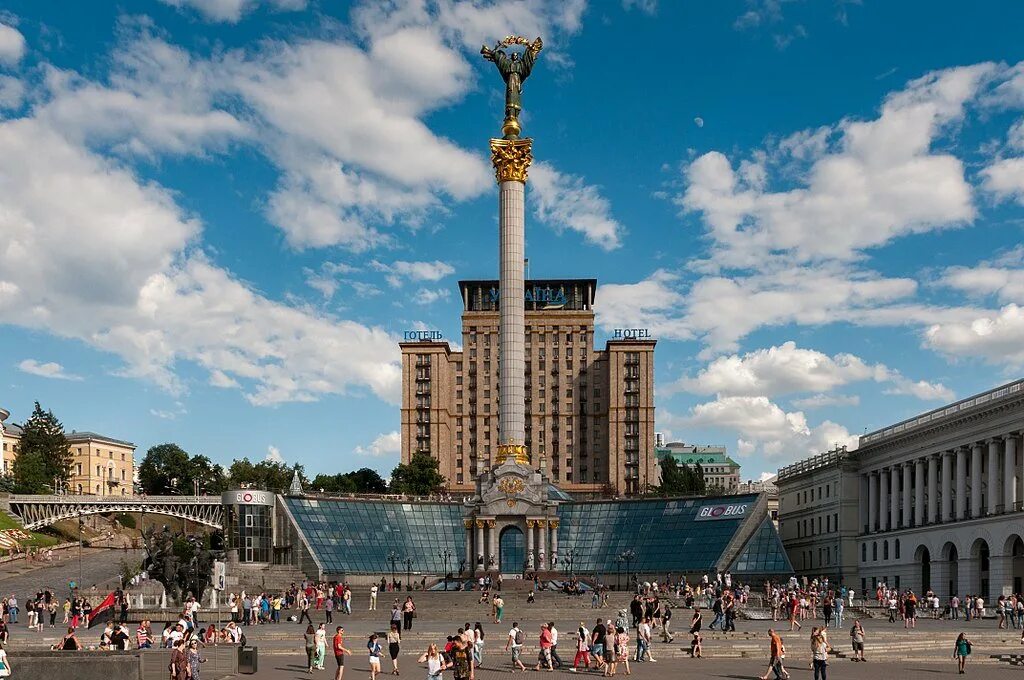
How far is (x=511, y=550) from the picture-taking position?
96.0 metres

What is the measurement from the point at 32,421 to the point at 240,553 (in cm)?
6928

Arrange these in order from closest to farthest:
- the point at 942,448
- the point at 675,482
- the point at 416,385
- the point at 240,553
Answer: the point at 942,448, the point at 240,553, the point at 675,482, the point at 416,385

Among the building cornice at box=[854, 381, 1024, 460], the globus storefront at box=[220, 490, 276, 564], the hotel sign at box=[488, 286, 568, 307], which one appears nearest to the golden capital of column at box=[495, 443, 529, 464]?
the globus storefront at box=[220, 490, 276, 564]

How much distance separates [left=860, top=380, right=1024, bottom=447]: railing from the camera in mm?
69688

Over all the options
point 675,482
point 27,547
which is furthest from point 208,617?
point 675,482

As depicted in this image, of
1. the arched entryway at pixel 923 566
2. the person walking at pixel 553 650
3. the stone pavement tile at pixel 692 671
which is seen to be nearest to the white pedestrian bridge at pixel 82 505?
the arched entryway at pixel 923 566

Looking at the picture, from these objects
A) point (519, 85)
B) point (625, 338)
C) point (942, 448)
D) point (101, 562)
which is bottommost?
point (101, 562)

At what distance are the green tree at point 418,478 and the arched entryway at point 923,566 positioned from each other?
61784mm

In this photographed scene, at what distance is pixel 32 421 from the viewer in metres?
148

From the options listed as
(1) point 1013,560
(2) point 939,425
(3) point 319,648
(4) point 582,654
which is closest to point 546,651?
(4) point 582,654

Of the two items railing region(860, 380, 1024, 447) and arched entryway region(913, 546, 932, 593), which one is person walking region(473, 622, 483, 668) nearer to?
railing region(860, 380, 1024, 447)

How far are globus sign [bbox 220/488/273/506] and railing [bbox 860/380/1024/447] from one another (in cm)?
4880

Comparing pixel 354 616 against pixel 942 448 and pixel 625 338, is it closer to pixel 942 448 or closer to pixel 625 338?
pixel 942 448

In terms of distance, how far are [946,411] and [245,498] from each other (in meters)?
52.9
